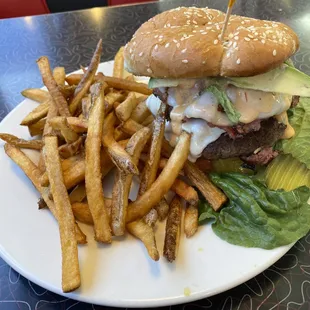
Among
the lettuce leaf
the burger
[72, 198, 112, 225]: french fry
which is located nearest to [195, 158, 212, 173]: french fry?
the burger

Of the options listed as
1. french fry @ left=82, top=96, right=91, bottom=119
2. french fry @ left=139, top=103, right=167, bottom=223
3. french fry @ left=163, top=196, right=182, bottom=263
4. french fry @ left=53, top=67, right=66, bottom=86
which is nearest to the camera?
french fry @ left=163, top=196, right=182, bottom=263

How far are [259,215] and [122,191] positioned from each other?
573mm

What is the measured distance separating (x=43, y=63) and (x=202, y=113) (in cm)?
104

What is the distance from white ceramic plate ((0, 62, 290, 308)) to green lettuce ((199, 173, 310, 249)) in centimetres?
5

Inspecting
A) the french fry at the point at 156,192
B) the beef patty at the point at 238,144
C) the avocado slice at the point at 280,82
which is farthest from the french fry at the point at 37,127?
the avocado slice at the point at 280,82

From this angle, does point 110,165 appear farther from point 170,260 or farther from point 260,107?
point 260,107

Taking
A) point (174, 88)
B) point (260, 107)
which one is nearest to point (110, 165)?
point (174, 88)

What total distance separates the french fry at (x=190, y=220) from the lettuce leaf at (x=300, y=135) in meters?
0.58

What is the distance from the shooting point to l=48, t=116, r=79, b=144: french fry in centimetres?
166

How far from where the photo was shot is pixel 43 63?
2145 millimetres

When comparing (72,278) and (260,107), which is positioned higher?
(260,107)

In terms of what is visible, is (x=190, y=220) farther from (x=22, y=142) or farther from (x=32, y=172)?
(x=22, y=142)

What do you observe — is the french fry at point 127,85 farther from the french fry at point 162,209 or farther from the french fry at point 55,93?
the french fry at point 162,209

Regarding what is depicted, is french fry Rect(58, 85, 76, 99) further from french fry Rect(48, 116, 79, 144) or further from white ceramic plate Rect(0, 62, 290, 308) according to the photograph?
white ceramic plate Rect(0, 62, 290, 308)
